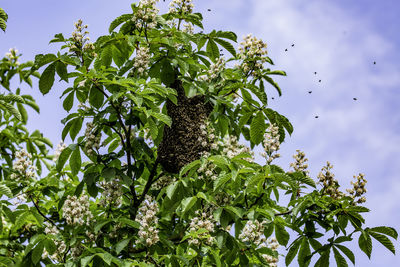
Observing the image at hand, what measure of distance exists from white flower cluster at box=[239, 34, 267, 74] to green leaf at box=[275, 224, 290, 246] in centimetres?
161

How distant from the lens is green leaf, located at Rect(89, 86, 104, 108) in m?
4.62

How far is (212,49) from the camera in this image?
536 cm

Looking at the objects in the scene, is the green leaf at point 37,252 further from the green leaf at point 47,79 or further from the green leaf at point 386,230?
the green leaf at point 386,230

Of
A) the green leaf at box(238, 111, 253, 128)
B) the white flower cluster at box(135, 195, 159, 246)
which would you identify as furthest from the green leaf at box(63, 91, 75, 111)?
the green leaf at box(238, 111, 253, 128)

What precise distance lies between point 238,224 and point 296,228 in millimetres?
620

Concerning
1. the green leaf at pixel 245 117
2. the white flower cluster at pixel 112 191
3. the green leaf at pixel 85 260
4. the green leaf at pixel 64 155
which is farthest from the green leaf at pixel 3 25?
the green leaf at pixel 245 117

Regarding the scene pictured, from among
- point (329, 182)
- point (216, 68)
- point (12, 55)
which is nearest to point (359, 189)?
point (329, 182)

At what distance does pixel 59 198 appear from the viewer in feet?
17.4

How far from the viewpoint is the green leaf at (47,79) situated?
4699 mm

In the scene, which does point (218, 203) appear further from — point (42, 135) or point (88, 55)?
point (42, 135)

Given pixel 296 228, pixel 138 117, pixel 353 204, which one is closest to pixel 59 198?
pixel 138 117

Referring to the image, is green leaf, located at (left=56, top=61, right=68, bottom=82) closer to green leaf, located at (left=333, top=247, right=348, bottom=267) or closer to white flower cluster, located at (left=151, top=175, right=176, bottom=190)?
white flower cluster, located at (left=151, top=175, right=176, bottom=190)

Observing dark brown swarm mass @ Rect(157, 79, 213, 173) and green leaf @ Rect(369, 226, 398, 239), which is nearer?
green leaf @ Rect(369, 226, 398, 239)

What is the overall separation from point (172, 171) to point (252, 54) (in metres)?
1.43
